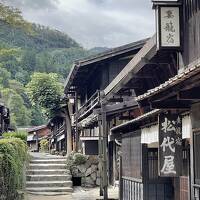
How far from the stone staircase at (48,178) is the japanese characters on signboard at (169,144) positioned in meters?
13.1

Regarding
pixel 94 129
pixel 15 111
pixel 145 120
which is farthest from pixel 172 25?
pixel 15 111

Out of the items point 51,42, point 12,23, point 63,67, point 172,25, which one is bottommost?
point 172,25

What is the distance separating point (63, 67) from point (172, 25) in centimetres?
11817

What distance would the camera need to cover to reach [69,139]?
42.2 metres

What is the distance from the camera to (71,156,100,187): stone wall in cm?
2730

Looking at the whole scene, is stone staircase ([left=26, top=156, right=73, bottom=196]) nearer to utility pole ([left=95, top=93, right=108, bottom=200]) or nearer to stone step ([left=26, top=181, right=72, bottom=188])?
stone step ([left=26, top=181, right=72, bottom=188])

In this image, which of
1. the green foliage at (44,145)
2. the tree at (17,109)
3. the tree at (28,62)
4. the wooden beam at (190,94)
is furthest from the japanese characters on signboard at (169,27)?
the tree at (28,62)

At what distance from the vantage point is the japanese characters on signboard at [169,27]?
1305cm

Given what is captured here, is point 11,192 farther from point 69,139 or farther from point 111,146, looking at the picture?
point 69,139

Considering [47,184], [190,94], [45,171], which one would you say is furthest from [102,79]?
[190,94]

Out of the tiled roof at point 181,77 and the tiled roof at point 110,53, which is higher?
the tiled roof at point 110,53

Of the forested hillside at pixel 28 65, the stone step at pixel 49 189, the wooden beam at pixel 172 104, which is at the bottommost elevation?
the stone step at pixel 49 189

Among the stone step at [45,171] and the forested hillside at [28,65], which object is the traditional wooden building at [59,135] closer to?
the stone step at [45,171]

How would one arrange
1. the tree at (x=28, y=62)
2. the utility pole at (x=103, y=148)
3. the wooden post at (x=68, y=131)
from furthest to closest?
the tree at (x=28, y=62), the wooden post at (x=68, y=131), the utility pole at (x=103, y=148)
